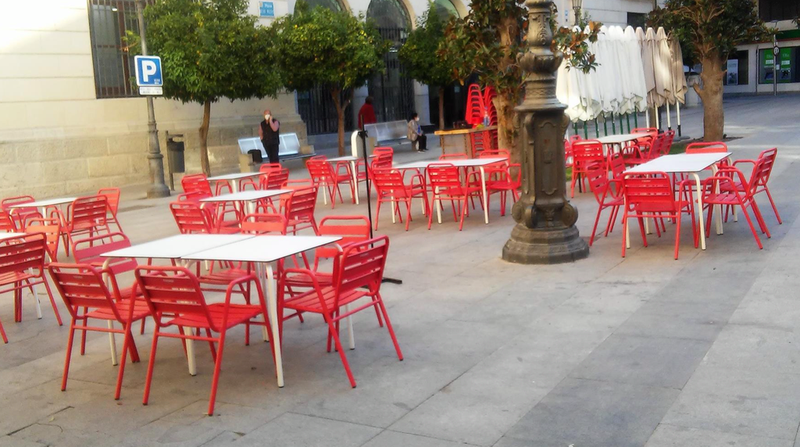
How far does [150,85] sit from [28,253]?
33.4 feet

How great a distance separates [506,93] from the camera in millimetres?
13891

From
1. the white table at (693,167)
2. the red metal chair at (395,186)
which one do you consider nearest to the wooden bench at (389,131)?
the red metal chair at (395,186)

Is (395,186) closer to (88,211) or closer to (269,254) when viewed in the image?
(88,211)

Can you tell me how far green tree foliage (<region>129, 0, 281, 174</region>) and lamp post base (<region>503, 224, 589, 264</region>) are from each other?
11.9 metres

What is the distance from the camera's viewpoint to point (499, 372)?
5543 mm

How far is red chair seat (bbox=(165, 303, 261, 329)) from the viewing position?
17.5 feet

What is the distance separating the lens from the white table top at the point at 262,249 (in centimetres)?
547

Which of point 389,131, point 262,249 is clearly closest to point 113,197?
point 262,249

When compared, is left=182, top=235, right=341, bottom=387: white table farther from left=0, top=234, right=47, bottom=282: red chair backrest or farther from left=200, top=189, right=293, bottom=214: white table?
left=200, top=189, right=293, bottom=214: white table

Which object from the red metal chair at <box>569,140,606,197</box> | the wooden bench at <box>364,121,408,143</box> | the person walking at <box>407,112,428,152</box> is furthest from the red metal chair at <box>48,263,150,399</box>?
the wooden bench at <box>364,121,408,143</box>

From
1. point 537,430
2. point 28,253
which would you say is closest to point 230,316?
point 537,430

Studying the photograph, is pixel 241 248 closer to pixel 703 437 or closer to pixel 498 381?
pixel 498 381

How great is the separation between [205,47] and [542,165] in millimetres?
12017

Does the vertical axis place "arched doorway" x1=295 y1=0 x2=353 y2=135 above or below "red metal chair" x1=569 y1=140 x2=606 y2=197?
above
